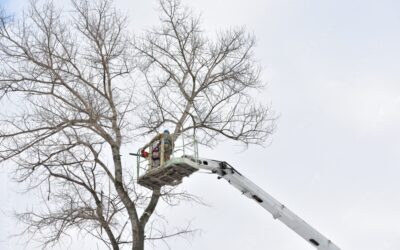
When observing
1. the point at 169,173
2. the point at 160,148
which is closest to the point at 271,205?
the point at 169,173

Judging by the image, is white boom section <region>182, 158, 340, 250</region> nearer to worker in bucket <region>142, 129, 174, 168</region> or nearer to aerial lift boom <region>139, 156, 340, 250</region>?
aerial lift boom <region>139, 156, 340, 250</region>

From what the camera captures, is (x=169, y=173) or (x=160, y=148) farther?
(x=160, y=148)

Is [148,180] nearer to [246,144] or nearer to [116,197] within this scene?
[116,197]

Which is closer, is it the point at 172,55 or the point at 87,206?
the point at 87,206

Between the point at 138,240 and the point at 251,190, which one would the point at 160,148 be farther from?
the point at 138,240

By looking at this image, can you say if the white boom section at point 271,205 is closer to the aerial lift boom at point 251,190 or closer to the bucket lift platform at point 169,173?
the aerial lift boom at point 251,190

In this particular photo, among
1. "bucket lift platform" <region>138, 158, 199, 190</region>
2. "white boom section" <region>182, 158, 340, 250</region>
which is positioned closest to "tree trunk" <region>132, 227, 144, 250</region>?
"bucket lift platform" <region>138, 158, 199, 190</region>

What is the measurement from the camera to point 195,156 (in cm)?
1102

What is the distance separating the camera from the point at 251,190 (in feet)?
37.7

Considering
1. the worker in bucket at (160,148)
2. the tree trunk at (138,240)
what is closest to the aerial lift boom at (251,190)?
the worker in bucket at (160,148)

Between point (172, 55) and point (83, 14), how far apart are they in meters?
2.60

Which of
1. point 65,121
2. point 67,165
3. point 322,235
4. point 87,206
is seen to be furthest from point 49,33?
point 322,235

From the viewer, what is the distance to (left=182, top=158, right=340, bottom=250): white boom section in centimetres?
1134

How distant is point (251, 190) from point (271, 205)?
52 centimetres
